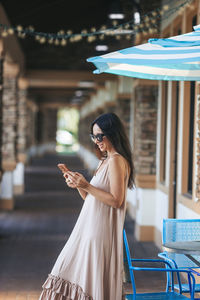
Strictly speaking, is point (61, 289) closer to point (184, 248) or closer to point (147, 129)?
point (184, 248)

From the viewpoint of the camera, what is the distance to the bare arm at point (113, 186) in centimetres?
313

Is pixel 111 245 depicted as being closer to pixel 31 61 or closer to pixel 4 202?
pixel 4 202

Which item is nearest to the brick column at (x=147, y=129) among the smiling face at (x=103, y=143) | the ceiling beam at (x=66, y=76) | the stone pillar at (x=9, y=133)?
the stone pillar at (x=9, y=133)

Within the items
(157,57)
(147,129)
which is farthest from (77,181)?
(147,129)

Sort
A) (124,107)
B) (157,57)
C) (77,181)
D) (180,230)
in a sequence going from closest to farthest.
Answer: (77,181) → (157,57) → (180,230) → (124,107)

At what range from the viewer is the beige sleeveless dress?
10.5 ft

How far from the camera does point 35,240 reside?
312 inches

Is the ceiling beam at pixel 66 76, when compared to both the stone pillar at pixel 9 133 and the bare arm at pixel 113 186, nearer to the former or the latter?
the stone pillar at pixel 9 133

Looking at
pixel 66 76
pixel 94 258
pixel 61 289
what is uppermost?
pixel 66 76

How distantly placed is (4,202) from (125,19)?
4813 millimetres

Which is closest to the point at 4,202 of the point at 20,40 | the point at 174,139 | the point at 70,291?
the point at 20,40

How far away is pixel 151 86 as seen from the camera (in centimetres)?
821

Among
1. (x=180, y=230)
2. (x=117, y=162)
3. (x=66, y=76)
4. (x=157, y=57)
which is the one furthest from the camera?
(x=66, y=76)

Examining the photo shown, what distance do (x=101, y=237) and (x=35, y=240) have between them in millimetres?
4874
